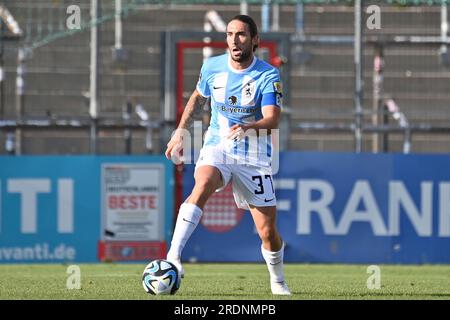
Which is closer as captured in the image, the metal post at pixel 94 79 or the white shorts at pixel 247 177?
the white shorts at pixel 247 177

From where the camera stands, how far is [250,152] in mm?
10648

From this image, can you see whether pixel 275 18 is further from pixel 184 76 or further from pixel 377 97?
pixel 377 97

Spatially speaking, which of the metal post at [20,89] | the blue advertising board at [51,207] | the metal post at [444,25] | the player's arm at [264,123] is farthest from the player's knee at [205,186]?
the metal post at [444,25]

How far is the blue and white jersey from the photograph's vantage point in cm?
1062

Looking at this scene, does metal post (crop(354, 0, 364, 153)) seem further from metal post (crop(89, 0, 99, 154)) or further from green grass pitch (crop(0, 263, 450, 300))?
metal post (crop(89, 0, 99, 154))

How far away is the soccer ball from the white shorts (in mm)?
844

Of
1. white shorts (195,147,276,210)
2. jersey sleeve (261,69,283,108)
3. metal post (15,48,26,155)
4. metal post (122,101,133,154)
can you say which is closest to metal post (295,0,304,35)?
metal post (122,101,133,154)

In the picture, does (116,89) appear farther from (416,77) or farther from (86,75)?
(416,77)

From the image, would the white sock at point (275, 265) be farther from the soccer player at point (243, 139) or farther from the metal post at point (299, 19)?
the metal post at point (299, 19)

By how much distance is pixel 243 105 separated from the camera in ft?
35.0

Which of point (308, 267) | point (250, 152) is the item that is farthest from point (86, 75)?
point (250, 152)

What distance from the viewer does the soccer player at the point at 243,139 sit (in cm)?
1049

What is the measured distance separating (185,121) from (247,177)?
73 centimetres

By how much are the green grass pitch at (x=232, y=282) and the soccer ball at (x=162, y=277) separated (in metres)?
0.11
